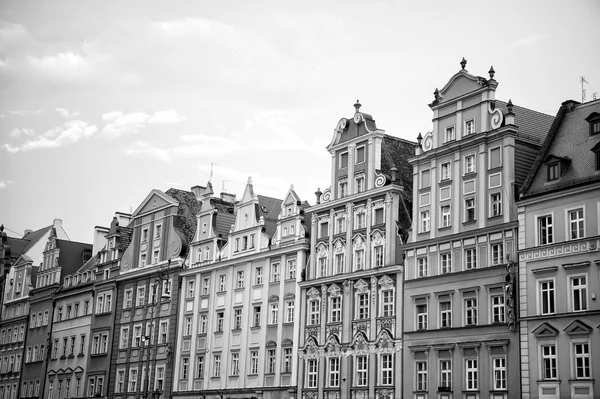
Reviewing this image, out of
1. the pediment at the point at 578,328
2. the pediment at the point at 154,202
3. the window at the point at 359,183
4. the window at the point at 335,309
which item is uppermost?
the pediment at the point at 154,202

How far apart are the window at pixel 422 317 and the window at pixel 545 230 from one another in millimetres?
9219

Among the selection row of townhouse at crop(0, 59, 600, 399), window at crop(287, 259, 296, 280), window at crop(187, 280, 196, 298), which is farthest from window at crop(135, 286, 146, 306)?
window at crop(287, 259, 296, 280)

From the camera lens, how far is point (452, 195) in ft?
179

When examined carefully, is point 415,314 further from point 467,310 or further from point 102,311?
point 102,311

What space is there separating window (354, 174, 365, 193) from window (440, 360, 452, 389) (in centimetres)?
1375

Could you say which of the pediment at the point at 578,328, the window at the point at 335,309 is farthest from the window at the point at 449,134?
the pediment at the point at 578,328

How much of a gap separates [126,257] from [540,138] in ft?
141

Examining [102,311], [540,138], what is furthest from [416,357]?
[102,311]

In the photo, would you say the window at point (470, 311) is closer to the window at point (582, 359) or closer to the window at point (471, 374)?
the window at point (471, 374)

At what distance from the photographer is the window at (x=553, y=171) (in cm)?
4878

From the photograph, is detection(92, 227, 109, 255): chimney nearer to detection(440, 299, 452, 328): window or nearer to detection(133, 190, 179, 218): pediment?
detection(133, 190, 179, 218): pediment

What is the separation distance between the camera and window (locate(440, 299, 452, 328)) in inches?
2088

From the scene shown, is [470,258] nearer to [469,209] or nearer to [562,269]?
[469,209]

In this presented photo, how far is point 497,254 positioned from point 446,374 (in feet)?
24.1
